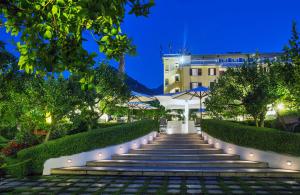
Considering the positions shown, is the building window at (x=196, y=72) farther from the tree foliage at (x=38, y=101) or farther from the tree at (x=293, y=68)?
the tree at (x=293, y=68)

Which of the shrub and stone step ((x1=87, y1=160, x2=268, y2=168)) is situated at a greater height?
the shrub

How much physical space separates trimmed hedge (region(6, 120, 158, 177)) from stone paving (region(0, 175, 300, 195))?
74 cm

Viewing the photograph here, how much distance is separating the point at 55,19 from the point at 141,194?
21.3 ft

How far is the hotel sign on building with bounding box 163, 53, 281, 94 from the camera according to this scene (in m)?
59.3

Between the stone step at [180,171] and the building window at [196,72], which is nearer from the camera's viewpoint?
the stone step at [180,171]

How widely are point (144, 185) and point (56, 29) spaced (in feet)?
24.8

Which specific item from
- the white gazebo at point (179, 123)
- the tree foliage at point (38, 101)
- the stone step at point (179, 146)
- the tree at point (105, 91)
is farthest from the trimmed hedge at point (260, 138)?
the white gazebo at point (179, 123)

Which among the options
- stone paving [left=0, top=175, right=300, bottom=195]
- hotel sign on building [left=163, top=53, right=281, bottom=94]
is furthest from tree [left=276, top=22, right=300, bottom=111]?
hotel sign on building [left=163, top=53, right=281, bottom=94]

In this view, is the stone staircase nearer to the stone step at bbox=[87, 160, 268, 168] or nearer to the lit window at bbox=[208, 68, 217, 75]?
the stone step at bbox=[87, 160, 268, 168]

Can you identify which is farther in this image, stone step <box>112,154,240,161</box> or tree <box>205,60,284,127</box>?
tree <box>205,60,284,127</box>

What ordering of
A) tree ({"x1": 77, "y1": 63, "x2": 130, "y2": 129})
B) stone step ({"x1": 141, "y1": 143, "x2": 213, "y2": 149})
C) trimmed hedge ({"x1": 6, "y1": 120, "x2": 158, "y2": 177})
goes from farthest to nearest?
tree ({"x1": 77, "y1": 63, "x2": 130, "y2": 129})
stone step ({"x1": 141, "y1": 143, "x2": 213, "y2": 149})
trimmed hedge ({"x1": 6, "y1": 120, "x2": 158, "y2": 177})

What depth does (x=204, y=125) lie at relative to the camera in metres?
21.6

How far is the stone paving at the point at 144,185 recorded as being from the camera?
33.1ft

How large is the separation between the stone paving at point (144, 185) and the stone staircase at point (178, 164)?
0.59 metres
